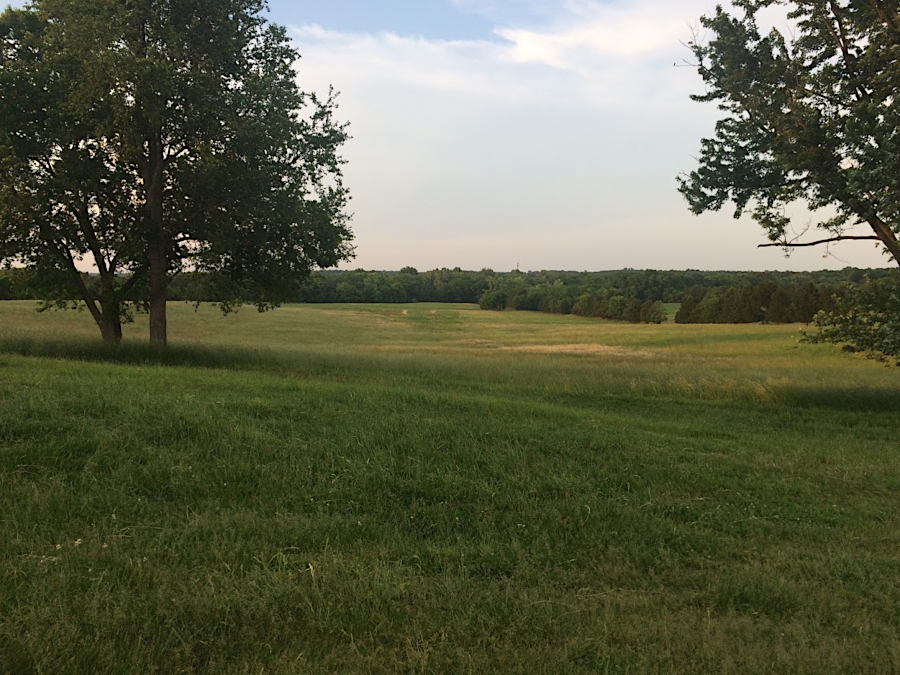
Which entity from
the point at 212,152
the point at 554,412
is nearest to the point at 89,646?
the point at 554,412

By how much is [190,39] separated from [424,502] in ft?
54.6

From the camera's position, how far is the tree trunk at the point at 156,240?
17016mm

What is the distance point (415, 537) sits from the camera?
477cm

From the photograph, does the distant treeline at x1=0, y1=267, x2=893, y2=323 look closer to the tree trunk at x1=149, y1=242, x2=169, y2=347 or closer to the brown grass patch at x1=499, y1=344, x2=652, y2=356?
the tree trunk at x1=149, y1=242, x2=169, y2=347

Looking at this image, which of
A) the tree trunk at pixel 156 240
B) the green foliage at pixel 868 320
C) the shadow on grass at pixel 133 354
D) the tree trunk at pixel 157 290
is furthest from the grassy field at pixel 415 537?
the tree trunk at pixel 157 290

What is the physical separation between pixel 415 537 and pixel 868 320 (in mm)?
14383

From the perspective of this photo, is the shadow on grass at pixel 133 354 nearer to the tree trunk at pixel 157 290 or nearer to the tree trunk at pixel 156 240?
the tree trunk at pixel 157 290

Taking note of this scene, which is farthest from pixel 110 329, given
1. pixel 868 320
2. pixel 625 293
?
pixel 625 293

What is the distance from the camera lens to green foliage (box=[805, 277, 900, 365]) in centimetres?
1298

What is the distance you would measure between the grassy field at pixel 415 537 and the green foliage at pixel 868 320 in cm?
435

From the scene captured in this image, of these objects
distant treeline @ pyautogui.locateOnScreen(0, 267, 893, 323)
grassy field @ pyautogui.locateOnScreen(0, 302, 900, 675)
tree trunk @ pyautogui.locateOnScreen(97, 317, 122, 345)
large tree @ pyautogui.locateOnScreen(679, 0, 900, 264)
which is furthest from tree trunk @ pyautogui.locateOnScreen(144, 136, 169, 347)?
large tree @ pyautogui.locateOnScreen(679, 0, 900, 264)

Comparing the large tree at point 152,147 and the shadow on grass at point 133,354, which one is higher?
the large tree at point 152,147

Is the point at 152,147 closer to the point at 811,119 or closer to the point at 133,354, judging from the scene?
the point at 133,354

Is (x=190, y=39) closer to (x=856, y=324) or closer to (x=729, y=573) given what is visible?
(x=729, y=573)
